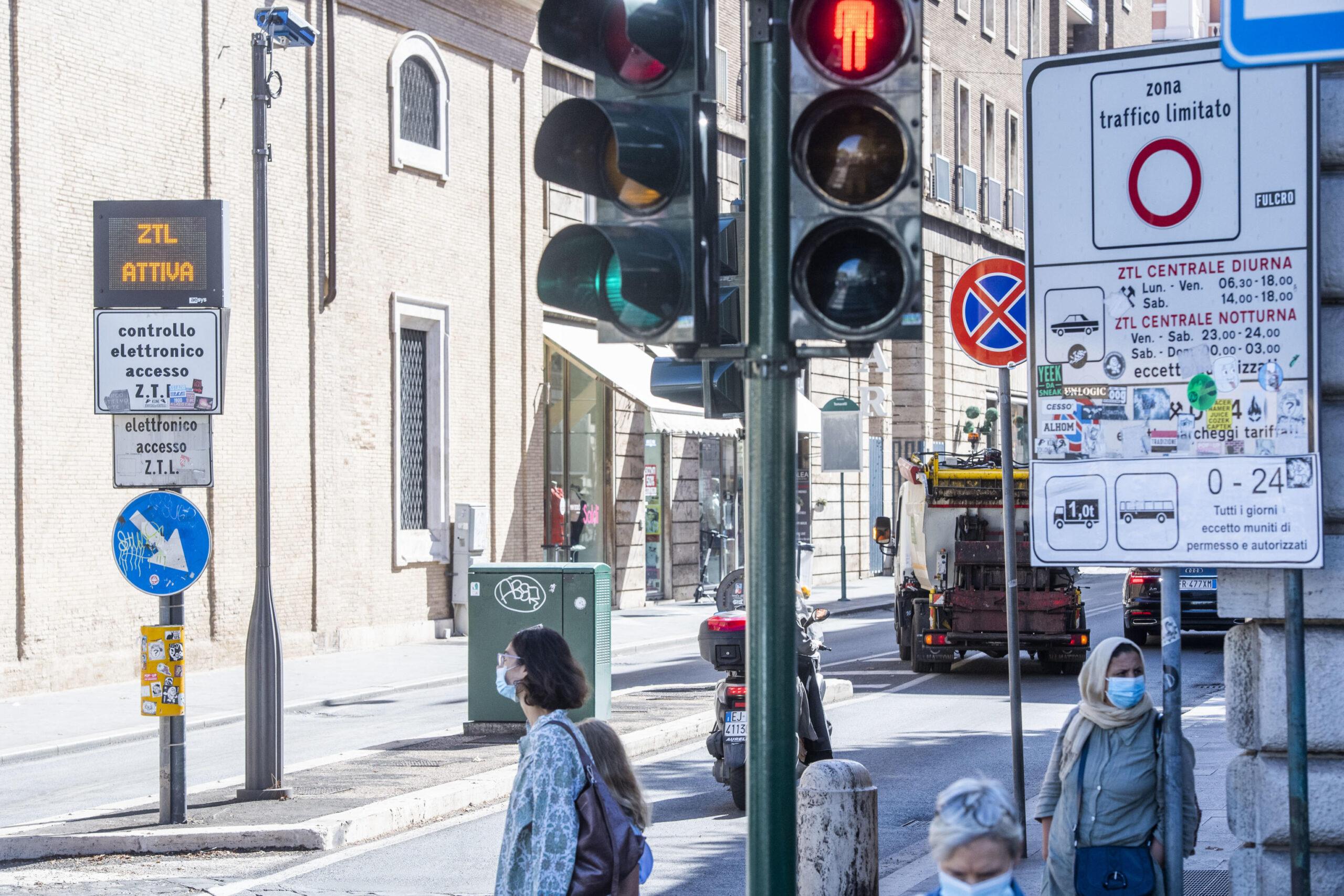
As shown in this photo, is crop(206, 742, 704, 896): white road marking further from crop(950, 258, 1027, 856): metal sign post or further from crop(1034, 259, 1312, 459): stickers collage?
crop(1034, 259, 1312, 459): stickers collage

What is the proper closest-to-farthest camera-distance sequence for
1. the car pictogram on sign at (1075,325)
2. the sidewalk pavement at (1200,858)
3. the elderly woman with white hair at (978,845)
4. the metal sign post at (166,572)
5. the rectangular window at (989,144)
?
the elderly woman with white hair at (978,845) < the car pictogram on sign at (1075,325) < the sidewalk pavement at (1200,858) < the metal sign post at (166,572) < the rectangular window at (989,144)

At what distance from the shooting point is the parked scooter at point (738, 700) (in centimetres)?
980

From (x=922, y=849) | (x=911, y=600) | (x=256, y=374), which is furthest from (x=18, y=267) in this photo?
(x=922, y=849)

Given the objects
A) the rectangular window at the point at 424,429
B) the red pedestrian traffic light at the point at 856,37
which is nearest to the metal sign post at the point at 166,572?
the red pedestrian traffic light at the point at 856,37

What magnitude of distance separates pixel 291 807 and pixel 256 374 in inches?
106

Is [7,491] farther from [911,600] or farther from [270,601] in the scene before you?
[911,600]

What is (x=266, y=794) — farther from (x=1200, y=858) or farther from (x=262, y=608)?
(x=1200, y=858)

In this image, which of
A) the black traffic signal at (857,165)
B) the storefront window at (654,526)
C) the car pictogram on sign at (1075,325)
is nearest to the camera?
the black traffic signal at (857,165)

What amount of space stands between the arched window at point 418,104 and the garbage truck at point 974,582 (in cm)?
861

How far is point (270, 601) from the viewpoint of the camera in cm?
1036

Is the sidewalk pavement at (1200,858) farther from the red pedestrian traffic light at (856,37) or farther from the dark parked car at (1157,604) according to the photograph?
the dark parked car at (1157,604)

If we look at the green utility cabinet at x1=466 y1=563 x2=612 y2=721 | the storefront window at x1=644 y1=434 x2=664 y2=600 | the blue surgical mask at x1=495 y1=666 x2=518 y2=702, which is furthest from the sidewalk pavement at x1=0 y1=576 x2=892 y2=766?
the blue surgical mask at x1=495 y1=666 x2=518 y2=702

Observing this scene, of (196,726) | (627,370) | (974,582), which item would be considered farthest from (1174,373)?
(627,370)

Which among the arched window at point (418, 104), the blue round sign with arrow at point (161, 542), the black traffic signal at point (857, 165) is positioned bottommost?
the blue round sign with arrow at point (161, 542)
